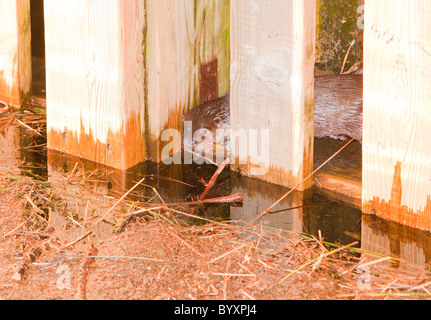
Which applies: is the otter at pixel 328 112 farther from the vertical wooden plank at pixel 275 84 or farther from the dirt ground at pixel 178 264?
the dirt ground at pixel 178 264

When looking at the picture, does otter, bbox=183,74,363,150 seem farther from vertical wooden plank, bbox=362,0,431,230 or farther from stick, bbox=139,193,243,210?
vertical wooden plank, bbox=362,0,431,230

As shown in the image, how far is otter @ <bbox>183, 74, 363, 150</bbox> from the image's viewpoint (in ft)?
12.7


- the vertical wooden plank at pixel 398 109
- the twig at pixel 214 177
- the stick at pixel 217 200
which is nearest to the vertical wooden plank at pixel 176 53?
the twig at pixel 214 177

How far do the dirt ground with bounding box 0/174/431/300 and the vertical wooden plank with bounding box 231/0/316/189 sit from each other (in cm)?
54

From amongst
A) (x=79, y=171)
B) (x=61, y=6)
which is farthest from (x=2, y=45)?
(x=79, y=171)

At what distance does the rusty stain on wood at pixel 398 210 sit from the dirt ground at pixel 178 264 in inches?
13.7

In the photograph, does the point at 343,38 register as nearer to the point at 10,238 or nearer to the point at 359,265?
the point at 359,265

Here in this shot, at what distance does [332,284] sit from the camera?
2.38 meters

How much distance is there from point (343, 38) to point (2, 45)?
7.79 feet

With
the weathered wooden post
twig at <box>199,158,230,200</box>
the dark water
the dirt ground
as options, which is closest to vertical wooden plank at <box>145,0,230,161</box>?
the weathered wooden post

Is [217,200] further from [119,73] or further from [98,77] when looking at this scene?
[98,77]

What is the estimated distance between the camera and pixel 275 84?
3.25 meters

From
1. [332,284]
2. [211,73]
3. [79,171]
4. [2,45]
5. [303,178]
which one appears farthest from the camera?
[2,45]

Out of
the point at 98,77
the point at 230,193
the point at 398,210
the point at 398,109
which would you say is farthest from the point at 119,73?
the point at 398,210
